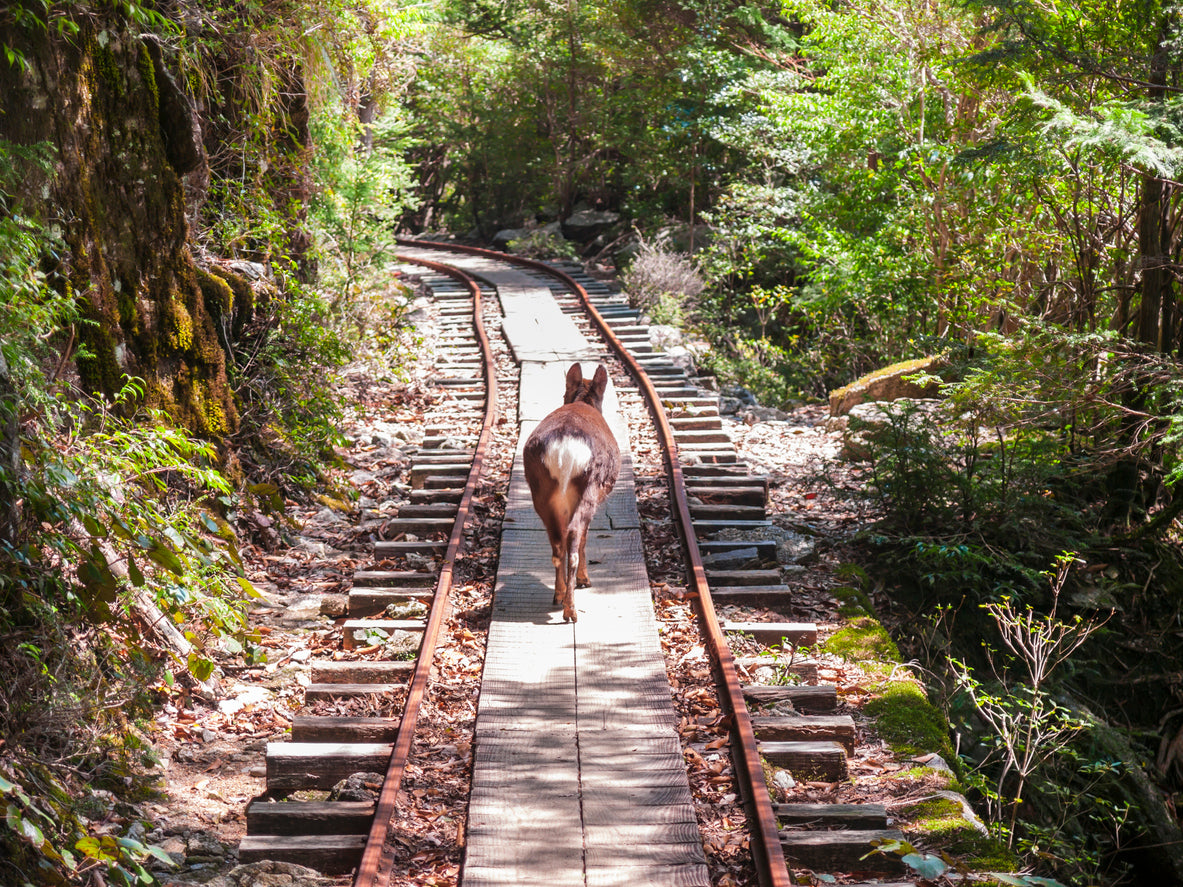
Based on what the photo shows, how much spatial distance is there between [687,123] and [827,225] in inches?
331

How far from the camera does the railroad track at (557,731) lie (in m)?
4.20

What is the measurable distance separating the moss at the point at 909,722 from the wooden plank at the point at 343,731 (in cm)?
270

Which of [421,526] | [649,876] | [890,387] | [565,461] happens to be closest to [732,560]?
[565,461]

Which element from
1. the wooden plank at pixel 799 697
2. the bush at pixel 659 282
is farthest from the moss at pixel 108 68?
the bush at pixel 659 282

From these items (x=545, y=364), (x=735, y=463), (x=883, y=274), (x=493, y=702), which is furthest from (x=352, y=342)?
(x=493, y=702)

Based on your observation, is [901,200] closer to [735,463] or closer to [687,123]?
[735,463]

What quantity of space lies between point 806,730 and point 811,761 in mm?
282

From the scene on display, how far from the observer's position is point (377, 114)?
20625mm

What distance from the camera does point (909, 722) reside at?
18.0ft

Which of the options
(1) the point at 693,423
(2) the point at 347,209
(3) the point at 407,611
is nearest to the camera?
(3) the point at 407,611

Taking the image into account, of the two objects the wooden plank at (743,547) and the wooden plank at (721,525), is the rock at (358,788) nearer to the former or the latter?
the wooden plank at (743,547)

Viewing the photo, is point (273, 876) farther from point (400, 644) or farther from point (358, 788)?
point (400, 644)

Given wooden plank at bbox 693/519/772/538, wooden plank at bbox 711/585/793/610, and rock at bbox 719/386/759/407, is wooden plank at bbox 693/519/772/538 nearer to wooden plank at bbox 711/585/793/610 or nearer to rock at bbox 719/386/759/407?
wooden plank at bbox 711/585/793/610

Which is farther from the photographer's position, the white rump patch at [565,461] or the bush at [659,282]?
the bush at [659,282]
